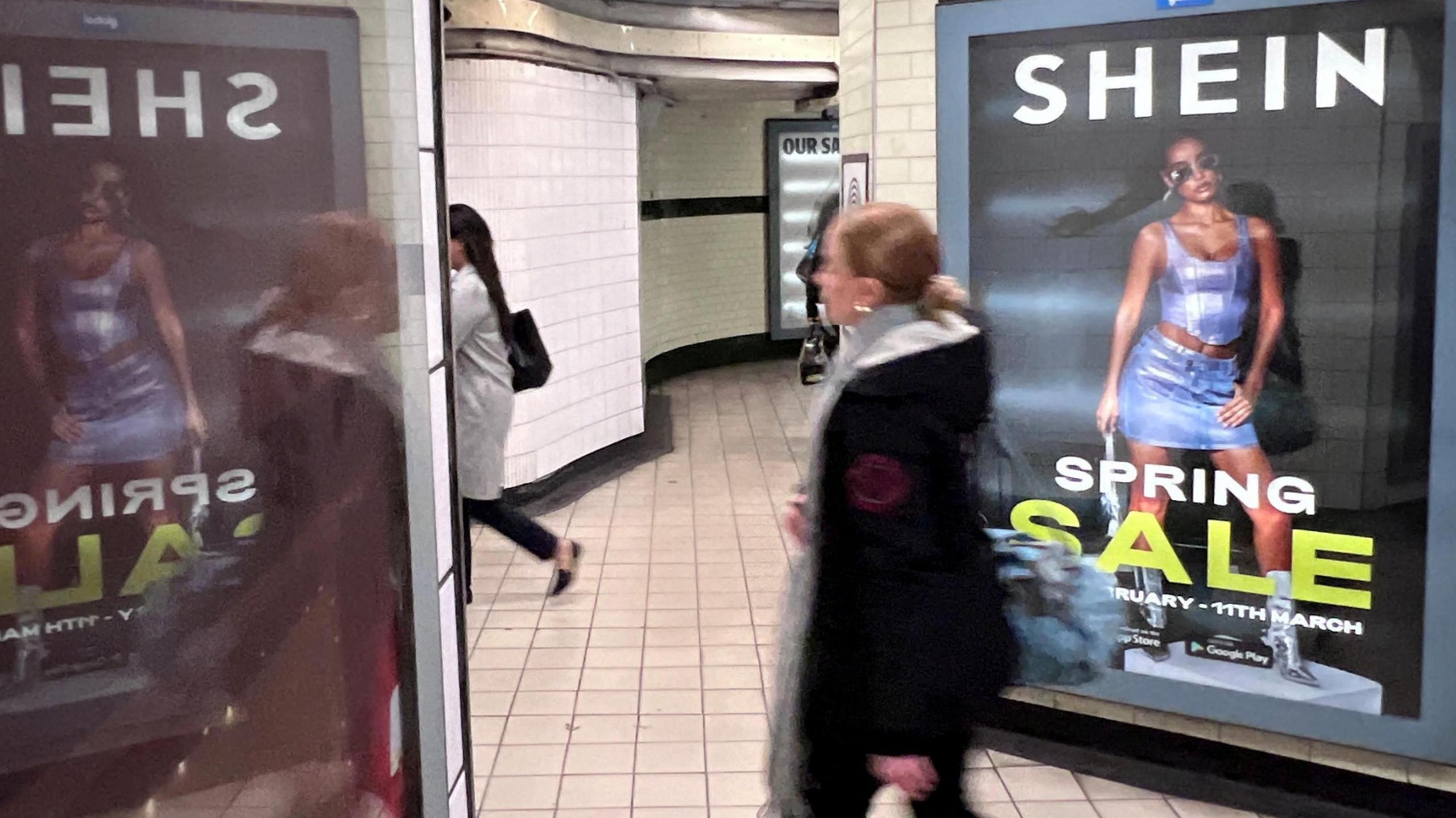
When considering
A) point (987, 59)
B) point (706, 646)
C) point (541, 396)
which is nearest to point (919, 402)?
point (987, 59)

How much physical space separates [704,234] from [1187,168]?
8.95 metres

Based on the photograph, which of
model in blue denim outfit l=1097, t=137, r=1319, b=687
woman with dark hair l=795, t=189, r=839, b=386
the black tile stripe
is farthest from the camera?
the black tile stripe

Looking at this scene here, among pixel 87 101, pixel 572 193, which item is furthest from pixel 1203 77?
pixel 572 193

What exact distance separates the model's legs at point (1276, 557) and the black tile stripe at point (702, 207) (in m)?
7.70

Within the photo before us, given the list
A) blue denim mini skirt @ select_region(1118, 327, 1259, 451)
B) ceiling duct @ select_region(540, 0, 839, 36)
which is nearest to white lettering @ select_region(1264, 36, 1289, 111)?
blue denim mini skirt @ select_region(1118, 327, 1259, 451)

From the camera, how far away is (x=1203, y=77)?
3.15m

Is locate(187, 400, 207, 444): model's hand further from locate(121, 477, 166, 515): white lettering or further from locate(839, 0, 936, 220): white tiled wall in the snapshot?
locate(839, 0, 936, 220): white tiled wall

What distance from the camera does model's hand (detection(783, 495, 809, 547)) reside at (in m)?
2.09

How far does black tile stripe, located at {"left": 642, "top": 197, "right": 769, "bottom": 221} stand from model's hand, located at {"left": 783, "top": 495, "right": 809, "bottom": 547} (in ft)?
27.8

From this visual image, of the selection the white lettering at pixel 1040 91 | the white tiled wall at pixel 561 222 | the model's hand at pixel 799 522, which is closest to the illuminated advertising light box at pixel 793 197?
the white tiled wall at pixel 561 222

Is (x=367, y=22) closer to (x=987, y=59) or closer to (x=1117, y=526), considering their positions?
(x=987, y=59)

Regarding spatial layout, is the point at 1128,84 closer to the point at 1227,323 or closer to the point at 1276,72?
the point at 1276,72

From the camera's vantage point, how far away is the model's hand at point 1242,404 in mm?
3176

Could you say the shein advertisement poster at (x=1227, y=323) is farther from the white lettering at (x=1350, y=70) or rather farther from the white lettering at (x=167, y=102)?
the white lettering at (x=167, y=102)
